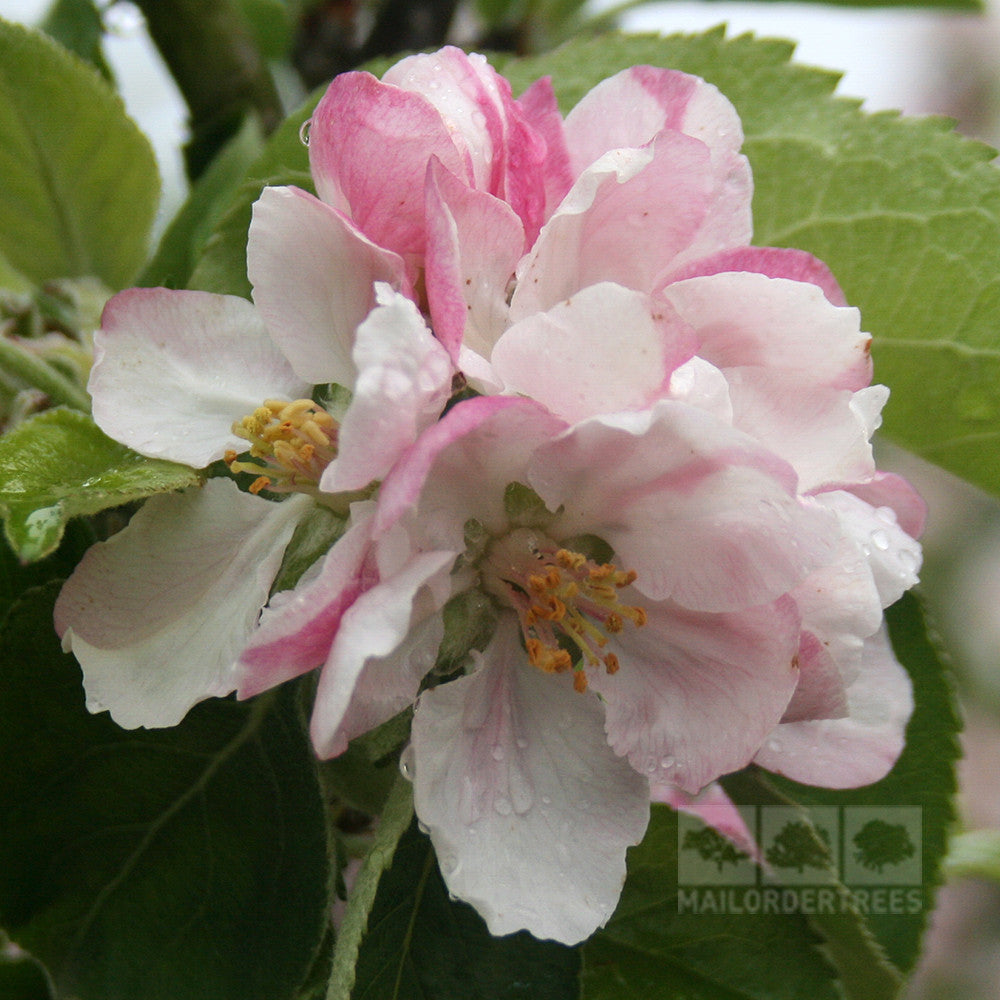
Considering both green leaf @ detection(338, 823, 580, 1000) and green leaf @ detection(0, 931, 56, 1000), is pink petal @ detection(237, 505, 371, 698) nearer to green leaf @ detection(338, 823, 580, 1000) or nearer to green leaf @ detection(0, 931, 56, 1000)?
green leaf @ detection(338, 823, 580, 1000)

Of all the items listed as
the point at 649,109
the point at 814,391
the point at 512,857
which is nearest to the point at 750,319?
the point at 814,391

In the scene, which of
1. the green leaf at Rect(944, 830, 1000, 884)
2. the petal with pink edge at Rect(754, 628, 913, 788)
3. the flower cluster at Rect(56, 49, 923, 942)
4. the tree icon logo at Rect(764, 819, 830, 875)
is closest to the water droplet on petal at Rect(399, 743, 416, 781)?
the flower cluster at Rect(56, 49, 923, 942)

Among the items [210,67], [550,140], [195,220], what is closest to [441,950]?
[550,140]

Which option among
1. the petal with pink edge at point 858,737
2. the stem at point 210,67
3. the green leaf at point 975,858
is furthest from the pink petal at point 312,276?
the green leaf at point 975,858

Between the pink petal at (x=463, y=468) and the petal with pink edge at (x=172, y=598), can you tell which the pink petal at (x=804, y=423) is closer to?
the pink petal at (x=463, y=468)

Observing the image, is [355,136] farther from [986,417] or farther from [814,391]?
[986,417]
